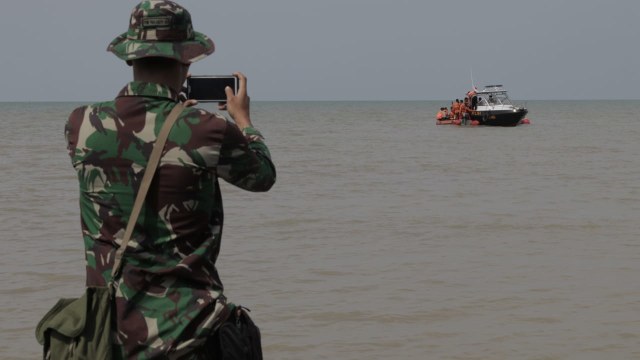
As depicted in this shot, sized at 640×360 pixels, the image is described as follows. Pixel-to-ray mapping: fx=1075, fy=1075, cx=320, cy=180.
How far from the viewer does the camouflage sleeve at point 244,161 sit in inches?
100.0

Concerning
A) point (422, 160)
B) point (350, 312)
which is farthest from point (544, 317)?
point (422, 160)

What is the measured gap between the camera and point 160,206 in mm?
2529

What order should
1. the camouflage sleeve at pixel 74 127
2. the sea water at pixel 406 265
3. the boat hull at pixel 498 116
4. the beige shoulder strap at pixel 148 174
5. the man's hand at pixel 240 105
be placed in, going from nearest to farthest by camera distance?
the beige shoulder strap at pixel 148 174, the camouflage sleeve at pixel 74 127, the man's hand at pixel 240 105, the sea water at pixel 406 265, the boat hull at pixel 498 116

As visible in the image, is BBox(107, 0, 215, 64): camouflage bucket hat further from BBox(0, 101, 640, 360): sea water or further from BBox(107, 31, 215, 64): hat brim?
BBox(0, 101, 640, 360): sea water

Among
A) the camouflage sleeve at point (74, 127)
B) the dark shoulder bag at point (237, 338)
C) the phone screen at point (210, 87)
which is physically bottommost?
the dark shoulder bag at point (237, 338)

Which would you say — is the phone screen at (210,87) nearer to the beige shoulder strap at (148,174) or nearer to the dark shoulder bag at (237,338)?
the beige shoulder strap at (148,174)

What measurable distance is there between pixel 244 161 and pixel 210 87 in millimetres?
388

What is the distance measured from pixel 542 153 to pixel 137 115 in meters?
30.5

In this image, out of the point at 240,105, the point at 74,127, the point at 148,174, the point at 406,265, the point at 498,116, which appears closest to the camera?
the point at 148,174

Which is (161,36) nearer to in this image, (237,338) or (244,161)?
A: (244,161)

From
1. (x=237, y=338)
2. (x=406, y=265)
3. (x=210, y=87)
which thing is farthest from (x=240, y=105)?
(x=406, y=265)

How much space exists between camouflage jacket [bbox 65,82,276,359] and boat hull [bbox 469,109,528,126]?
1963 inches

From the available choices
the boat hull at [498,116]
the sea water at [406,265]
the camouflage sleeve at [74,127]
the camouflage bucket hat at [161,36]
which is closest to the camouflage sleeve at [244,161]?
the camouflage bucket hat at [161,36]

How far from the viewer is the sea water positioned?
713 cm
